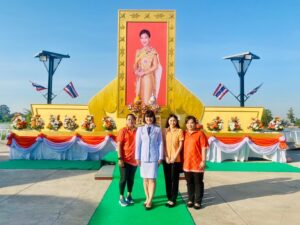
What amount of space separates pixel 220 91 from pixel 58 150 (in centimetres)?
981

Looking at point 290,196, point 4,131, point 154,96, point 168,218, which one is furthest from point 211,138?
point 4,131

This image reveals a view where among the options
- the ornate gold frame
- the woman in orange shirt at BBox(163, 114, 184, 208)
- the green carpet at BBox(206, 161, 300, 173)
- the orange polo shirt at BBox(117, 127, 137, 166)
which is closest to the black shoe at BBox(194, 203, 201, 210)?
the woman in orange shirt at BBox(163, 114, 184, 208)

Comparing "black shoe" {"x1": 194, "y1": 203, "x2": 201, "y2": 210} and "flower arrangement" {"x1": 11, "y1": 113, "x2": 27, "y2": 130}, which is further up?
"flower arrangement" {"x1": 11, "y1": 113, "x2": 27, "y2": 130}

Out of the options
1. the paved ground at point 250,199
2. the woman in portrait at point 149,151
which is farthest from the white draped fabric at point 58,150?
the woman in portrait at point 149,151

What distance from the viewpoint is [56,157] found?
10633mm

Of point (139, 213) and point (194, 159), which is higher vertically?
point (194, 159)

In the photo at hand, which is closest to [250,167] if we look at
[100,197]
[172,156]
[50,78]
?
[172,156]

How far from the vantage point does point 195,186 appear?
4.63 meters

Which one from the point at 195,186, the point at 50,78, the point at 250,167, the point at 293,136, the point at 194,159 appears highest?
the point at 50,78

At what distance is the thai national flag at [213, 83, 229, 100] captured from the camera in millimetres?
16078

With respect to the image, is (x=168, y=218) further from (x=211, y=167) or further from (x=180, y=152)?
(x=211, y=167)

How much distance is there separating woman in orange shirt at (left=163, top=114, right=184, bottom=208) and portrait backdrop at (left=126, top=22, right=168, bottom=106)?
8.76 metres

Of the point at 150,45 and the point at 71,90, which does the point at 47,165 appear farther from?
the point at 71,90

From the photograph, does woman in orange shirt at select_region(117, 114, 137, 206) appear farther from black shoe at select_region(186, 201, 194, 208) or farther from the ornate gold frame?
the ornate gold frame
